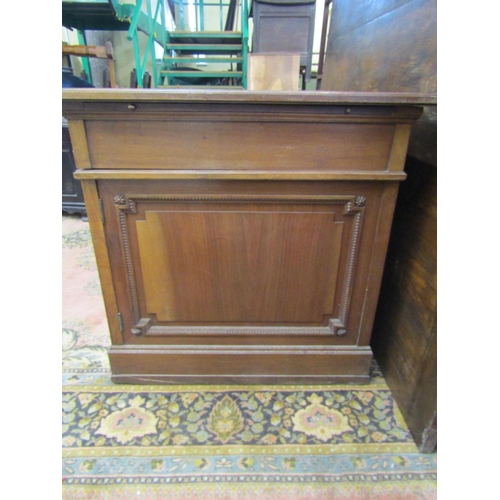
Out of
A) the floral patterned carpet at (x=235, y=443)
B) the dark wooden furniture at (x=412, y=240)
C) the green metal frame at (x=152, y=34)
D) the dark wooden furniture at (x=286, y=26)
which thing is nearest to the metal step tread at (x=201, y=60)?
the green metal frame at (x=152, y=34)

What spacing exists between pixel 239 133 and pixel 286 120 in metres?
0.13

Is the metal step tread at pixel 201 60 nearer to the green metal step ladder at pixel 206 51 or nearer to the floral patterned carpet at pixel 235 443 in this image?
the green metal step ladder at pixel 206 51

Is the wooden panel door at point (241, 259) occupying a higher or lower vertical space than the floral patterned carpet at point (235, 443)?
higher

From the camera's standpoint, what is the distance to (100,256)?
3.30 feet

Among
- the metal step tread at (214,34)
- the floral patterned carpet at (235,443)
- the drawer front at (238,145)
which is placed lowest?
the floral patterned carpet at (235,443)

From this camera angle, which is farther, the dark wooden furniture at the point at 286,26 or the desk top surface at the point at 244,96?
the dark wooden furniture at the point at 286,26

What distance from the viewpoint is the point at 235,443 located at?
38.7 inches

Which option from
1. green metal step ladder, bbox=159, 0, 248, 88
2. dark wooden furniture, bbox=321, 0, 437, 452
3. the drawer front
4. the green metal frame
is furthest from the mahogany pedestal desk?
green metal step ladder, bbox=159, 0, 248, 88

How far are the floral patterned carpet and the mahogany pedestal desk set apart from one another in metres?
0.08

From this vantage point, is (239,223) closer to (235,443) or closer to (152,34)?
(235,443)

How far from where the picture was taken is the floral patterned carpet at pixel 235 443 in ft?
2.85

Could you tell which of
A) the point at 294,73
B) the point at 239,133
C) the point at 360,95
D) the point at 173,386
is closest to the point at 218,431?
the point at 173,386

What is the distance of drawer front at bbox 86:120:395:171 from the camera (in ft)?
2.83

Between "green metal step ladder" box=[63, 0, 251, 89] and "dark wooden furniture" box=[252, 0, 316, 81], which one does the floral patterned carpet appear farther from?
"dark wooden furniture" box=[252, 0, 316, 81]
